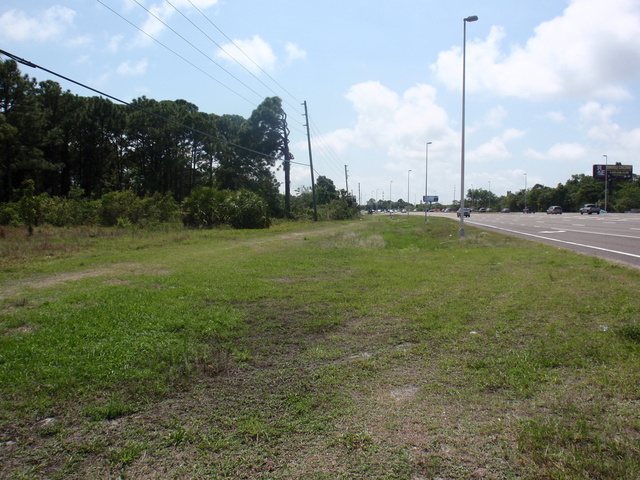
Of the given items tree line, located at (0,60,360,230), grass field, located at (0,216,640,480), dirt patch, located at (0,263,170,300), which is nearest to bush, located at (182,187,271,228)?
tree line, located at (0,60,360,230)

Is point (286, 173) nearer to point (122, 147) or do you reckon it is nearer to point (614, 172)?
point (122, 147)

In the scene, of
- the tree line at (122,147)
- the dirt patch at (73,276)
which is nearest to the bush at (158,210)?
the tree line at (122,147)

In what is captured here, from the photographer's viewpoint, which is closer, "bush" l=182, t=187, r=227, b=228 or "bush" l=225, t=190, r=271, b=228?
→ "bush" l=182, t=187, r=227, b=228

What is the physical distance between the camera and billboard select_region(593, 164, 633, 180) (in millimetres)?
86688

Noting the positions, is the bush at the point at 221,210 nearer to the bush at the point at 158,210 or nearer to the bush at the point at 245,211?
the bush at the point at 245,211

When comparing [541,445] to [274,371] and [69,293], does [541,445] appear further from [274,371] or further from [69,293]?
[69,293]

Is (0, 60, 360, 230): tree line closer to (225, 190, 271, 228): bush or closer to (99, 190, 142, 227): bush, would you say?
(225, 190, 271, 228): bush

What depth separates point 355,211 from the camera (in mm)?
77000

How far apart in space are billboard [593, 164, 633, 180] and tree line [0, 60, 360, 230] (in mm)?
64415

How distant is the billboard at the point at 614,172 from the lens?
86.7 meters

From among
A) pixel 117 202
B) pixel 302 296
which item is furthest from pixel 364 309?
pixel 117 202

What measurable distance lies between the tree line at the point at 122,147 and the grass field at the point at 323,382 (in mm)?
36911

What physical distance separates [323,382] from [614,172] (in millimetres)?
101272

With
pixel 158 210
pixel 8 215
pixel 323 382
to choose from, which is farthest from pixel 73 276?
pixel 158 210
